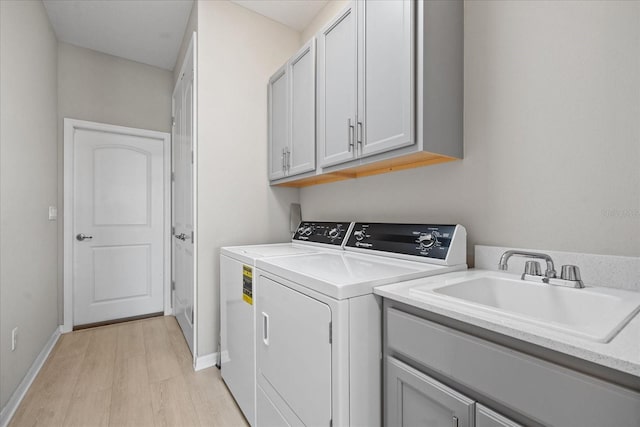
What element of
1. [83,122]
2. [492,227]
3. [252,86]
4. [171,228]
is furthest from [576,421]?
[83,122]

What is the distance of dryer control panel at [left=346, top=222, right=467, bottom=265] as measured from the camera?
127 centimetres

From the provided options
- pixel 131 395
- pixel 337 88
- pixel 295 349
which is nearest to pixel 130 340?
pixel 131 395

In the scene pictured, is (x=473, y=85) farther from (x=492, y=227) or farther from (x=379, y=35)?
(x=492, y=227)

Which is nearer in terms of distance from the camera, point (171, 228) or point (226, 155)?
point (226, 155)

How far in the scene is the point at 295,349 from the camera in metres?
1.15

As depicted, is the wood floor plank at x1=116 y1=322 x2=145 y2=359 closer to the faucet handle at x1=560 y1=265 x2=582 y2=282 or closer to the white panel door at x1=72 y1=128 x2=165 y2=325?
the white panel door at x1=72 y1=128 x2=165 y2=325

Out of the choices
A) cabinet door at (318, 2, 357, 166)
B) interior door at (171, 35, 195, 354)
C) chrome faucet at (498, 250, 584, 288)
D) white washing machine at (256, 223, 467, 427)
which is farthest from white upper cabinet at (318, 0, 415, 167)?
interior door at (171, 35, 195, 354)

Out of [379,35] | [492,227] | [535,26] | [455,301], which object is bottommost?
[455,301]

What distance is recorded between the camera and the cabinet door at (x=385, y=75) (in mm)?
1263

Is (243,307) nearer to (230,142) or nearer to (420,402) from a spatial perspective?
(420,402)

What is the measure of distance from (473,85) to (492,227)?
2.22ft

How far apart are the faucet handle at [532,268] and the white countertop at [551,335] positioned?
0.33 meters

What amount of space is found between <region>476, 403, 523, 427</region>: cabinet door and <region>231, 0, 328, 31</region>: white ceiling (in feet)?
8.74

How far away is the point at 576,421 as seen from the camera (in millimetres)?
563
